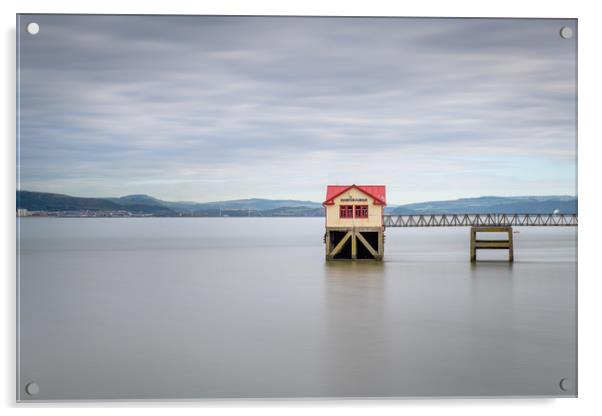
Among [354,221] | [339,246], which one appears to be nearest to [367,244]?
[339,246]

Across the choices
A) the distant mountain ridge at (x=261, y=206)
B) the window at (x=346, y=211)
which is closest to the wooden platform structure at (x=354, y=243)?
the window at (x=346, y=211)

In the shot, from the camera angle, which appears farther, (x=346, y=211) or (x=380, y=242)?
(x=380, y=242)

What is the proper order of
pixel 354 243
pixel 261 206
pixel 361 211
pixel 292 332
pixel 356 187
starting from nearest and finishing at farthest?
pixel 292 332
pixel 261 206
pixel 356 187
pixel 361 211
pixel 354 243

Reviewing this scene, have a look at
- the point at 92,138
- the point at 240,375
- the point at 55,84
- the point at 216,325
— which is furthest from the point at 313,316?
the point at 55,84

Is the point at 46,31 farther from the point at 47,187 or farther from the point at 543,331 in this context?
the point at 543,331

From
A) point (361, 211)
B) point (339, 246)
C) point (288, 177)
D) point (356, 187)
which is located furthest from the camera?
point (339, 246)

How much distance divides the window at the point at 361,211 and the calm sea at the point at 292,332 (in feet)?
3.77

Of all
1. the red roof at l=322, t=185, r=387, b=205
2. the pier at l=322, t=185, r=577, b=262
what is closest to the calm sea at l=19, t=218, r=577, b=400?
the pier at l=322, t=185, r=577, b=262

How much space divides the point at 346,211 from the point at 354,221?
372 mm

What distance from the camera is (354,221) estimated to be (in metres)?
13.7

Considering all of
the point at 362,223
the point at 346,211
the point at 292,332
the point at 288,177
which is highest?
the point at 288,177

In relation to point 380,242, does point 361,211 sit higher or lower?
higher

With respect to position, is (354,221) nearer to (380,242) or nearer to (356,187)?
(380,242)
